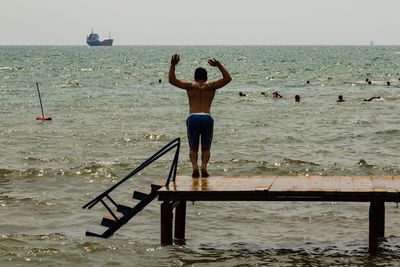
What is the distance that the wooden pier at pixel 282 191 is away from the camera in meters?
12.0

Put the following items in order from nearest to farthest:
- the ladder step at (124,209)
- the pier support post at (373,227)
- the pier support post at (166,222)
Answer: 1. the pier support post at (373,227)
2. the pier support post at (166,222)
3. the ladder step at (124,209)

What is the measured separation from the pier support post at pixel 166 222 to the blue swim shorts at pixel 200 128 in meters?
1.13

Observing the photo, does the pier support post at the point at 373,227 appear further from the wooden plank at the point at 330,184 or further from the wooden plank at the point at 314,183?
the wooden plank at the point at 314,183

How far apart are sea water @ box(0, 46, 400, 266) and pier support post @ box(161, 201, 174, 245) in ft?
0.79

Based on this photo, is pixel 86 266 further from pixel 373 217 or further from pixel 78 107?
pixel 78 107

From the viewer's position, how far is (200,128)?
1288cm

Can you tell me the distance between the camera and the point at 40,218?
54.6ft

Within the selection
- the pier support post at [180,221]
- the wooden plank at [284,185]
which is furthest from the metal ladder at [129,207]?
the wooden plank at [284,185]

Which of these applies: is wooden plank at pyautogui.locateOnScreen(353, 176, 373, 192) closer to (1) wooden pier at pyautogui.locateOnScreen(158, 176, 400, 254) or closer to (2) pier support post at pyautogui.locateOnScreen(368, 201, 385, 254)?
(1) wooden pier at pyautogui.locateOnScreen(158, 176, 400, 254)

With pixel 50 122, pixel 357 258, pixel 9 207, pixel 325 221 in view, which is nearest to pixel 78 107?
pixel 50 122

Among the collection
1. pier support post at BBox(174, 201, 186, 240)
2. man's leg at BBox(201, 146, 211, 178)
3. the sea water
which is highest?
man's leg at BBox(201, 146, 211, 178)

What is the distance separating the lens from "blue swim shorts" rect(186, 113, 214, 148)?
1277 centimetres

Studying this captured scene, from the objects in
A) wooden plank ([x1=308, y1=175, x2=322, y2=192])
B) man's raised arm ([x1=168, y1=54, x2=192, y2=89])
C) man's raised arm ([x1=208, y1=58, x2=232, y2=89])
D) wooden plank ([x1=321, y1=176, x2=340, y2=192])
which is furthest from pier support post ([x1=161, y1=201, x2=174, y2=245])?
wooden plank ([x1=321, y1=176, x2=340, y2=192])

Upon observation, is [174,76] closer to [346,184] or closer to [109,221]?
[109,221]
